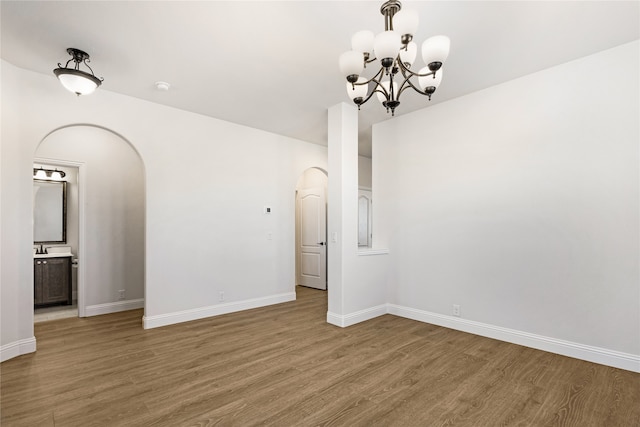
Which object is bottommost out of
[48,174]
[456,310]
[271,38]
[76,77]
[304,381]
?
[304,381]

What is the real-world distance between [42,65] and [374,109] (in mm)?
3744

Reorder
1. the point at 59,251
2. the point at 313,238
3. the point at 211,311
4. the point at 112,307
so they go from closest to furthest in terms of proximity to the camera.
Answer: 1. the point at 211,311
2. the point at 112,307
3. the point at 59,251
4. the point at 313,238

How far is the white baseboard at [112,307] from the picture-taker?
467 cm

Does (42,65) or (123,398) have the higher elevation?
(42,65)

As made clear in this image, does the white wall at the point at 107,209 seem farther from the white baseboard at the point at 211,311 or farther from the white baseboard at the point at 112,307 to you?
the white baseboard at the point at 211,311

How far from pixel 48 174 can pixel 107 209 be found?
171 cm

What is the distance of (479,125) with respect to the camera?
3.82m

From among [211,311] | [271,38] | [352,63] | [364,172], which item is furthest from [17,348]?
[364,172]

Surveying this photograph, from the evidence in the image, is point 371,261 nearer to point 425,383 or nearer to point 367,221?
point 425,383

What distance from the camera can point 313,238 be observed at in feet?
22.3

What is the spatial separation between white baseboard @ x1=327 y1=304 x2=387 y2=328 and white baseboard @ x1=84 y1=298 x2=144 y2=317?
10.4 ft

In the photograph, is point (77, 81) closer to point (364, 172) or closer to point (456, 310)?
point (456, 310)

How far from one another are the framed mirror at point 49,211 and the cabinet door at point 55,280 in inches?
25.5

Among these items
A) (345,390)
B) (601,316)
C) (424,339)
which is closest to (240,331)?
(345,390)
